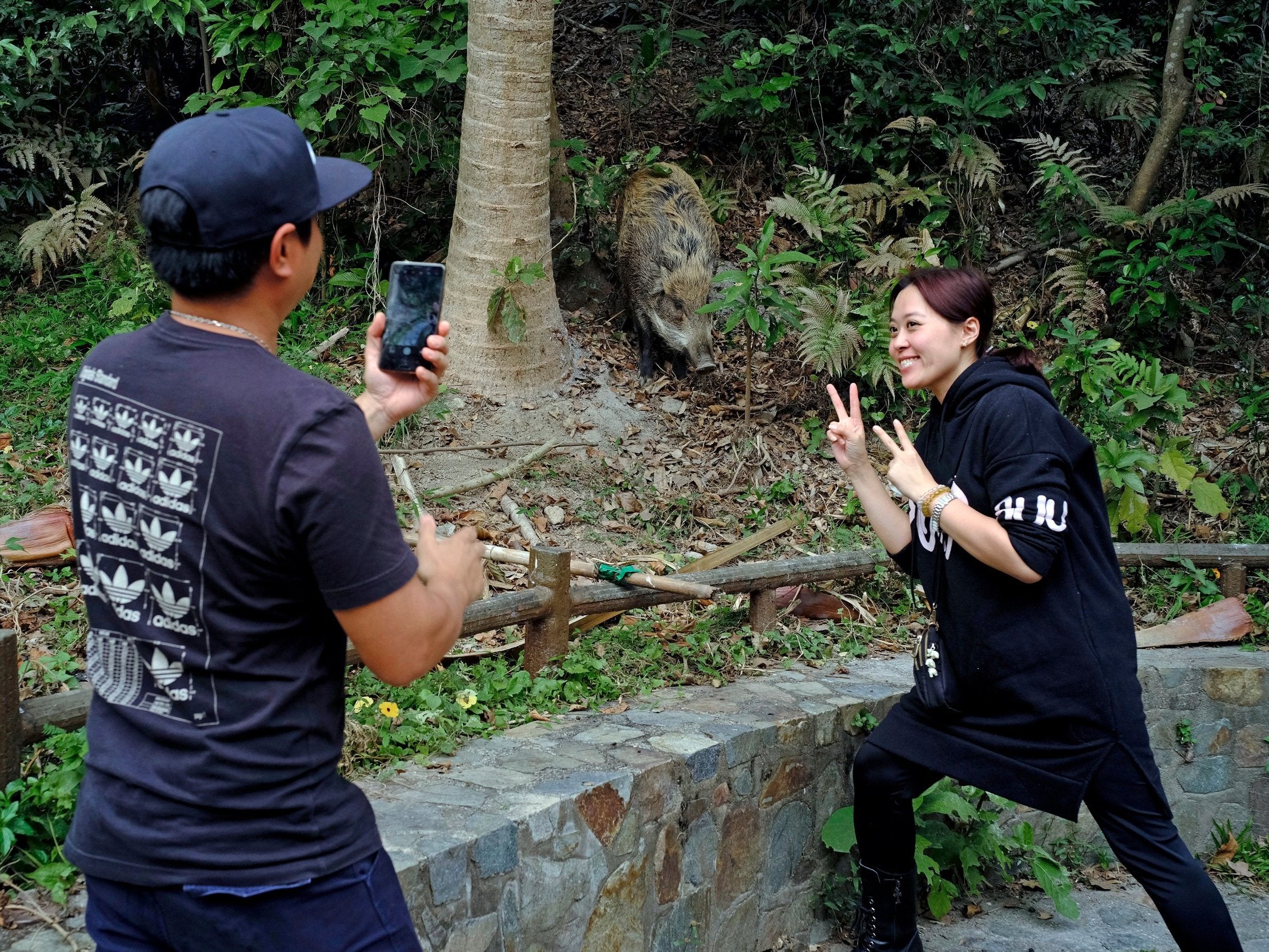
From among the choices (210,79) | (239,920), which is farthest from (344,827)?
(210,79)

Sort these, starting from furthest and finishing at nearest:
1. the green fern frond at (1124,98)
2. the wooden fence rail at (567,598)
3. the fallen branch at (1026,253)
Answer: the green fern frond at (1124,98) → the fallen branch at (1026,253) → the wooden fence rail at (567,598)

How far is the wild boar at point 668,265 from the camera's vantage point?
7422 mm

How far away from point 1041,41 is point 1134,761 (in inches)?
293

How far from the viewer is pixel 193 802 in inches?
62.3

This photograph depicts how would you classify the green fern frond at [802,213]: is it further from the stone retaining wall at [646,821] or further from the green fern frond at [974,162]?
the stone retaining wall at [646,821]

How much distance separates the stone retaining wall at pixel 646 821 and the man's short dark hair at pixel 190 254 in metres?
1.69

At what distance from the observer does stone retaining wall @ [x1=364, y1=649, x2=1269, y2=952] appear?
308 cm

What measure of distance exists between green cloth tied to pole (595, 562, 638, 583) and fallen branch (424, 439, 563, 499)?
132cm

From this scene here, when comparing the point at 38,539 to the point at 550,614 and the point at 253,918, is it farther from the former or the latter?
the point at 253,918

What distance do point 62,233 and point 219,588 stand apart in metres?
6.20

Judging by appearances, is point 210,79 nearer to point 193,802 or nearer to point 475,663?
point 475,663

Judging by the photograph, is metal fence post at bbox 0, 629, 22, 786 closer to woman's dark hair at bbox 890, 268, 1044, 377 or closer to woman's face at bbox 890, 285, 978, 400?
woman's face at bbox 890, 285, 978, 400

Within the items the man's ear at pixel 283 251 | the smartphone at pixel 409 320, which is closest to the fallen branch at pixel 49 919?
the smartphone at pixel 409 320

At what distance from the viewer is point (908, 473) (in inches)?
119
